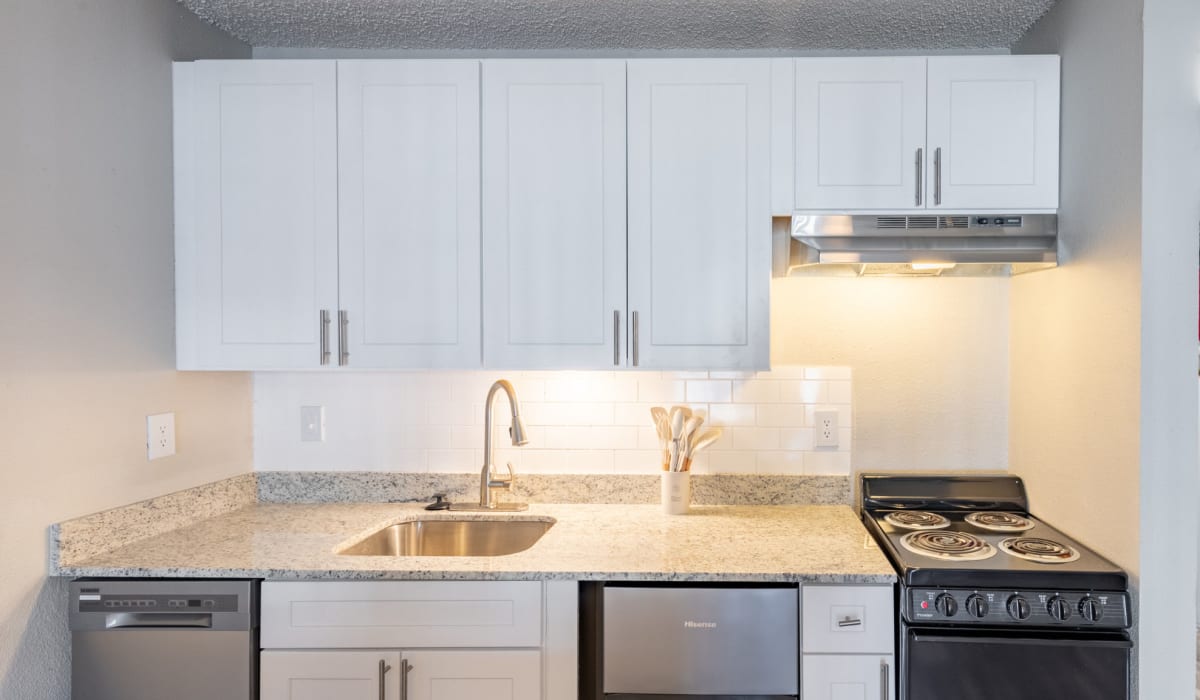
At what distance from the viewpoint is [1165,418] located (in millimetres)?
1689

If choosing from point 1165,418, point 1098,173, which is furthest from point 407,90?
point 1165,418

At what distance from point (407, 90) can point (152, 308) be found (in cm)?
94

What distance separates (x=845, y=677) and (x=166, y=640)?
5.42 ft

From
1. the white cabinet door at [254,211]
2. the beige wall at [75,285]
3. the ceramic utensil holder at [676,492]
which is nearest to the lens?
the beige wall at [75,285]

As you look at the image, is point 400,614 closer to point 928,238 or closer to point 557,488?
point 557,488

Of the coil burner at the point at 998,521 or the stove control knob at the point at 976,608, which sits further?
the coil burner at the point at 998,521

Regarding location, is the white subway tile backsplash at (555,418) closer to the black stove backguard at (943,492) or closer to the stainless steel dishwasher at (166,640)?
the black stove backguard at (943,492)

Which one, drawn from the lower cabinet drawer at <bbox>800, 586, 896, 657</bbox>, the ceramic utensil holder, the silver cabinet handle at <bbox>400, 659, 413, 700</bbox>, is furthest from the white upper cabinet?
the silver cabinet handle at <bbox>400, 659, 413, 700</bbox>

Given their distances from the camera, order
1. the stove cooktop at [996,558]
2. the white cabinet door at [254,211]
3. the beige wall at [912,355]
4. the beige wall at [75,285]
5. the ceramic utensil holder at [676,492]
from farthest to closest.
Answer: the beige wall at [912,355]
the ceramic utensil holder at [676,492]
the white cabinet door at [254,211]
the stove cooktop at [996,558]
the beige wall at [75,285]

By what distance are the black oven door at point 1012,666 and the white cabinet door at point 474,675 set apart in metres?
0.91

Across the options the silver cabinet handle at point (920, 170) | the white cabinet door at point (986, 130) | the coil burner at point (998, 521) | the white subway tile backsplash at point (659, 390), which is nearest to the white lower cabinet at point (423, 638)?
the white subway tile backsplash at point (659, 390)

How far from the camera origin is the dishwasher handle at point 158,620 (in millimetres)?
1825

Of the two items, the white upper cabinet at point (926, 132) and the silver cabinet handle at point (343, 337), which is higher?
the white upper cabinet at point (926, 132)

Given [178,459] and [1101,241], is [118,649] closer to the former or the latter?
[178,459]
